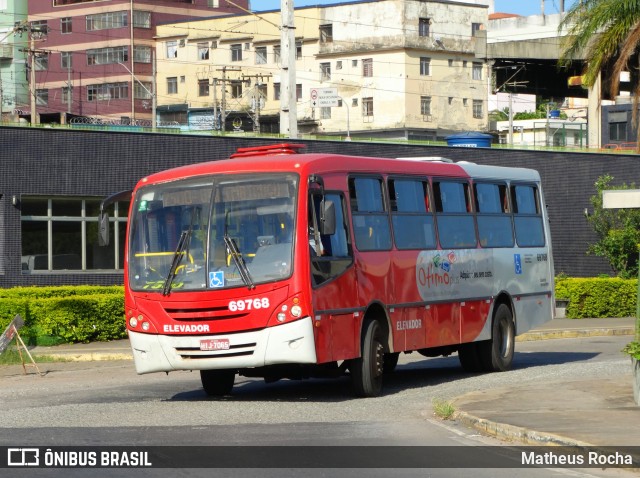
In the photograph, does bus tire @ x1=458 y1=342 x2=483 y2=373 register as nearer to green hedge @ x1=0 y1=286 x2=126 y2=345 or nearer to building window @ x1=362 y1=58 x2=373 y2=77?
green hedge @ x1=0 y1=286 x2=126 y2=345

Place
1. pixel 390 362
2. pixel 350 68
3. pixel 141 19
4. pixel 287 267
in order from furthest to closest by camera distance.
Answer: pixel 141 19 → pixel 350 68 → pixel 390 362 → pixel 287 267

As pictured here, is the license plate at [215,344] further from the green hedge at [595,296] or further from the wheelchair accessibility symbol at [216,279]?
the green hedge at [595,296]

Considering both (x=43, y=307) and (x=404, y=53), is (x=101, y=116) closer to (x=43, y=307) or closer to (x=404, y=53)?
(x=404, y=53)

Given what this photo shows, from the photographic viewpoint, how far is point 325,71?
90.4m

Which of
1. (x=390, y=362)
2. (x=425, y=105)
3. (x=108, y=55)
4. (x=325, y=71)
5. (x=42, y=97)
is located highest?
(x=108, y=55)

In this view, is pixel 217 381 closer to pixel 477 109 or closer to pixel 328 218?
pixel 328 218

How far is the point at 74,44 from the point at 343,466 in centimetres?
9085

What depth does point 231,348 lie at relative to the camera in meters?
15.8

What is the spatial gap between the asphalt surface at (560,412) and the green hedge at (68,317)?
1226 centimetres

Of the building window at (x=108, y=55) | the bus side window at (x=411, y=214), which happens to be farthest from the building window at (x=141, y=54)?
the bus side window at (x=411, y=214)

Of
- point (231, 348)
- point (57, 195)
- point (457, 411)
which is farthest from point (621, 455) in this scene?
point (57, 195)

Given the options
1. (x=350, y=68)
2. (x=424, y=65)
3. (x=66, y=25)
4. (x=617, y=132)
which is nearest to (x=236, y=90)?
(x=350, y=68)

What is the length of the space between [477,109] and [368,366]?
254ft

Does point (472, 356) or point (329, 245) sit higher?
point (329, 245)
